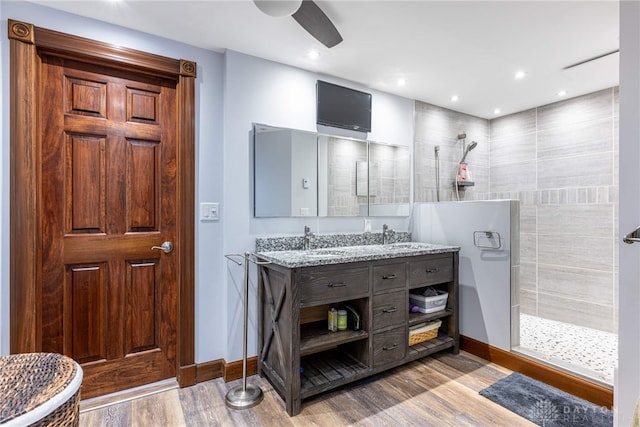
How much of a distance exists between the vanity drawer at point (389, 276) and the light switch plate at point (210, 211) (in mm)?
1177

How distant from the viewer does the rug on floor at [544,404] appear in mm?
1754

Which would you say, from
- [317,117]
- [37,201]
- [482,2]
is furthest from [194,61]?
[482,2]

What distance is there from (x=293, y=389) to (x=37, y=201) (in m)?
1.83

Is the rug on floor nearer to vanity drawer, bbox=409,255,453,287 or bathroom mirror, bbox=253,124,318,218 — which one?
vanity drawer, bbox=409,255,453,287

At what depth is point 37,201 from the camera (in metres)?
1.78

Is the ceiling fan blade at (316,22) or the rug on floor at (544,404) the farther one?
the rug on floor at (544,404)

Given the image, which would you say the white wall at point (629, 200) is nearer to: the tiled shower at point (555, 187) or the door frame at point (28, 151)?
the tiled shower at point (555, 187)

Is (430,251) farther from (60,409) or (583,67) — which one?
(60,409)

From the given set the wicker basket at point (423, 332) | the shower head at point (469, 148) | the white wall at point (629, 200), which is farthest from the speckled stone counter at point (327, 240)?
the white wall at point (629, 200)

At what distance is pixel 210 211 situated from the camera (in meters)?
2.20

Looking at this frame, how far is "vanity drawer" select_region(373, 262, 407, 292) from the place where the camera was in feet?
7.12

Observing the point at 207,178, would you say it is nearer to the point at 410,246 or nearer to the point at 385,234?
the point at 385,234

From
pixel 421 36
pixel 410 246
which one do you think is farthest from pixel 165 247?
pixel 421 36

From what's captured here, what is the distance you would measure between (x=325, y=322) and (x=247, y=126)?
5.20 ft
